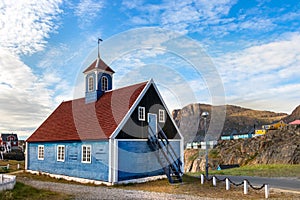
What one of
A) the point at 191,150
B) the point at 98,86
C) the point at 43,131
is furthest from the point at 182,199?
the point at 191,150

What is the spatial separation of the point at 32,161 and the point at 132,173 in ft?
38.0

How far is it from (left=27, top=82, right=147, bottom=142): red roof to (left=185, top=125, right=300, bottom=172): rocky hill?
23049 mm

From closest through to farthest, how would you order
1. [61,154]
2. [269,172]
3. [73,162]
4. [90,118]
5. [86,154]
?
[86,154], [73,162], [90,118], [61,154], [269,172]

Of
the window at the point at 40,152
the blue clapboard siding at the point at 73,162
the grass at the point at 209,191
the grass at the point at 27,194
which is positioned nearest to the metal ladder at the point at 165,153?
the grass at the point at 209,191

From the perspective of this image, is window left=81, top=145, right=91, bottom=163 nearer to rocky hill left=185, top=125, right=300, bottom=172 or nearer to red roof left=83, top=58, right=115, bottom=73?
red roof left=83, top=58, right=115, bottom=73

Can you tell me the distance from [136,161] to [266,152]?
2597cm

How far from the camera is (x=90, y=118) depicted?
23.3 metres

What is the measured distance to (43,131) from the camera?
90.1 feet

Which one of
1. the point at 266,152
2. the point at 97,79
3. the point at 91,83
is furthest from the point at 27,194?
the point at 266,152

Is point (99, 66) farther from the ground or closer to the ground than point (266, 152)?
farther from the ground

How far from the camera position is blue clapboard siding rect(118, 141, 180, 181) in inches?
782

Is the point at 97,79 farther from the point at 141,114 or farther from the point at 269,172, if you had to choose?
the point at 269,172

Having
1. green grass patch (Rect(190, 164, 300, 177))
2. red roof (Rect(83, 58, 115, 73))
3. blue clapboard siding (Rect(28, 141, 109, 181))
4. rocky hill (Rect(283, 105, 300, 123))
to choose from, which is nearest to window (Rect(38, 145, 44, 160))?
blue clapboard siding (Rect(28, 141, 109, 181))

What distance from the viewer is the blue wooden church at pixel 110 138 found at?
2003 cm
